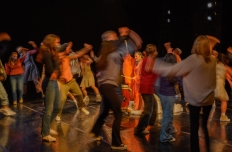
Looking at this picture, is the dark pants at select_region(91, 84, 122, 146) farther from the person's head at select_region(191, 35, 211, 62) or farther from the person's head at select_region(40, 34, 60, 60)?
the person's head at select_region(191, 35, 211, 62)

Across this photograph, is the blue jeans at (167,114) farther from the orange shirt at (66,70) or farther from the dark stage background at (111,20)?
the dark stage background at (111,20)

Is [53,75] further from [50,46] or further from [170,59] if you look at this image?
[170,59]

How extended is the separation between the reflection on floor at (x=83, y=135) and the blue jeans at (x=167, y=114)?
0.16 m

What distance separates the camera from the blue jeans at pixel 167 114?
5.91 metres

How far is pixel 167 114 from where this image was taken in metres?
5.95

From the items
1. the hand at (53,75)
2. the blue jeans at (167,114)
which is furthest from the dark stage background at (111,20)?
the hand at (53,75)

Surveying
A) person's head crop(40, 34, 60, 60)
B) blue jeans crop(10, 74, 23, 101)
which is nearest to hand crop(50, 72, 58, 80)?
person's head crop(40, 34, 60, 60)

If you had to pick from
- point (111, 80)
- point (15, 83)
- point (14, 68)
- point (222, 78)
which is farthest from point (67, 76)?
point (15, 83)

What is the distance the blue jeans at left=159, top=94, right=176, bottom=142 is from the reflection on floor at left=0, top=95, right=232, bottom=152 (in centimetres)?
16

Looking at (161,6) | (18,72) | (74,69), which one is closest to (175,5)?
(161,6)

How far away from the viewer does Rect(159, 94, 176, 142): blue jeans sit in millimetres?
5906

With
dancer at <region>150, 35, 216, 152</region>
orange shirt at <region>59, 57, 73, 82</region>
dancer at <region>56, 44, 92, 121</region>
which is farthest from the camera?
orange shirt at <region>59, 57, 73, 82</region>

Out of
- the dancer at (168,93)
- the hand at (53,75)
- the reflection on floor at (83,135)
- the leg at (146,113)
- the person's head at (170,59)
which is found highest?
the person's head at (170,59)

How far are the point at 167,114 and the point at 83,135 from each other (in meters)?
1.87
